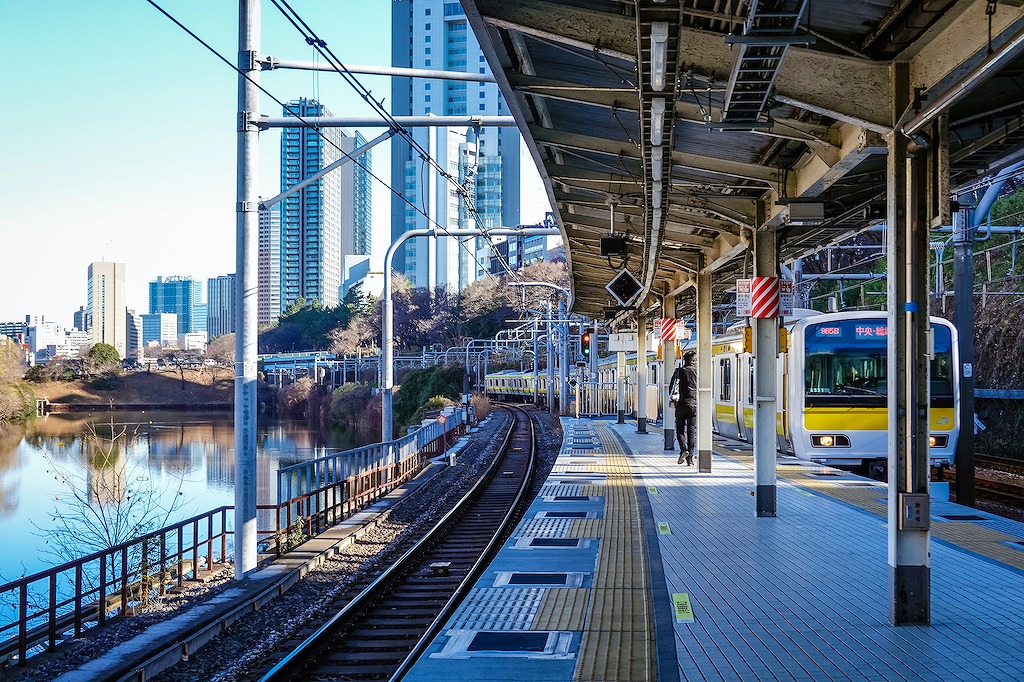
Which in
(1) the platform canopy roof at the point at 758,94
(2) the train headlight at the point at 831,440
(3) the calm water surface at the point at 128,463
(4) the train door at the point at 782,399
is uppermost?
(1) the platform canopy roof at the point at 758,94

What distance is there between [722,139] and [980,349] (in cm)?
2047

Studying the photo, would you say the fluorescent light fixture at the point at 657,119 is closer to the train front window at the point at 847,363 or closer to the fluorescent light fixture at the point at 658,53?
the fluorescent light fixture at the point at 658,53

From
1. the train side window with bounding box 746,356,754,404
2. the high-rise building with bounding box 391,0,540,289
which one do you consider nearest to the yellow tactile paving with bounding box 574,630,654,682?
the train side window with bounding box 746,356,754,404

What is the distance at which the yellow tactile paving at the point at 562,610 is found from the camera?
21.0 feet

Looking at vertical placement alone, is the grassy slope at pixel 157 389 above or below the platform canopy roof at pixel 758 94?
Result: below

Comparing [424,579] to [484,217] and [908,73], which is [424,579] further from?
[484,217]

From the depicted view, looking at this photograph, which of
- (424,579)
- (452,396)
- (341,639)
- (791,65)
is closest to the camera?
(791,65)

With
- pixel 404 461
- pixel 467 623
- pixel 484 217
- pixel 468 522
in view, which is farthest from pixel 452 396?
pixel 484 217

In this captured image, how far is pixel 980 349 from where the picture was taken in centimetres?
2578

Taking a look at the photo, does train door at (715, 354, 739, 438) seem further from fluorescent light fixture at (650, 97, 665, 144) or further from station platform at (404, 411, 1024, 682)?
fluorescent light fixture at (650, 97, 665, 144)

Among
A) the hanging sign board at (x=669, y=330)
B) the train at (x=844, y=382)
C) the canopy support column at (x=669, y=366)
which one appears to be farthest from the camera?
the canopy support column at (x=669, y=366)

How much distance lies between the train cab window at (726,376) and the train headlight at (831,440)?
16.6 feet

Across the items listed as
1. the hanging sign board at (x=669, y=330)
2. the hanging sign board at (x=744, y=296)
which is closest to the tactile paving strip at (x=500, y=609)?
the hanging sign board at (x=744, y=296)

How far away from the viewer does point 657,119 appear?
6430 mm
